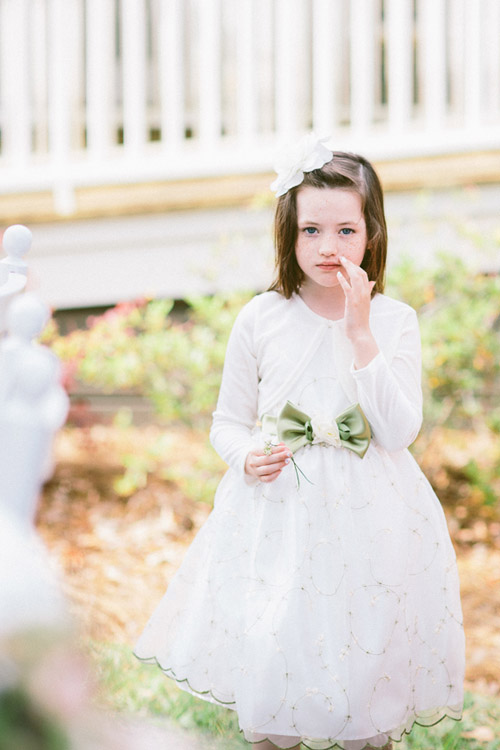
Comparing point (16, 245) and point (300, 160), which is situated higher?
point (300, 160)

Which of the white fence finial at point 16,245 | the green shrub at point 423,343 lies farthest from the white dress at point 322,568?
the green shrub at point 423,343

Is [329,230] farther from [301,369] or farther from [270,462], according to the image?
[270,462]

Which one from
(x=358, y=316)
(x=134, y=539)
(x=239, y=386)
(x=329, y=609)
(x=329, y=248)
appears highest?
(x=329, y=248)

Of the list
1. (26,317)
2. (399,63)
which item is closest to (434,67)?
(399,63)

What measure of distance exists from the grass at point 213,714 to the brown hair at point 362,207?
4.42ft

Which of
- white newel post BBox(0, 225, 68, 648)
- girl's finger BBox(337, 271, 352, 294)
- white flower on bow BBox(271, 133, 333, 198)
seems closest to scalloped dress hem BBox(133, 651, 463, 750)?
girl's finger BBox(337, 271, 352, 294)

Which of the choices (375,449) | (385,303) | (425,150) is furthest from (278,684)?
(425,150)

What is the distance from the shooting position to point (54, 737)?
2.82 feet

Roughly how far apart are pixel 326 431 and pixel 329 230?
49 centimetres

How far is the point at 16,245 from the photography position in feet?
6.14

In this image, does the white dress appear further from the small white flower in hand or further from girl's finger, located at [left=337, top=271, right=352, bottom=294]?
girl's finger, located at [left=337, top=271, right=352, bottom=294]

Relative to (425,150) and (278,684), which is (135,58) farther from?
(278,684)

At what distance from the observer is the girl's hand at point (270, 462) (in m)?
2.05

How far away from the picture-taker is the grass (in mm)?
2881
